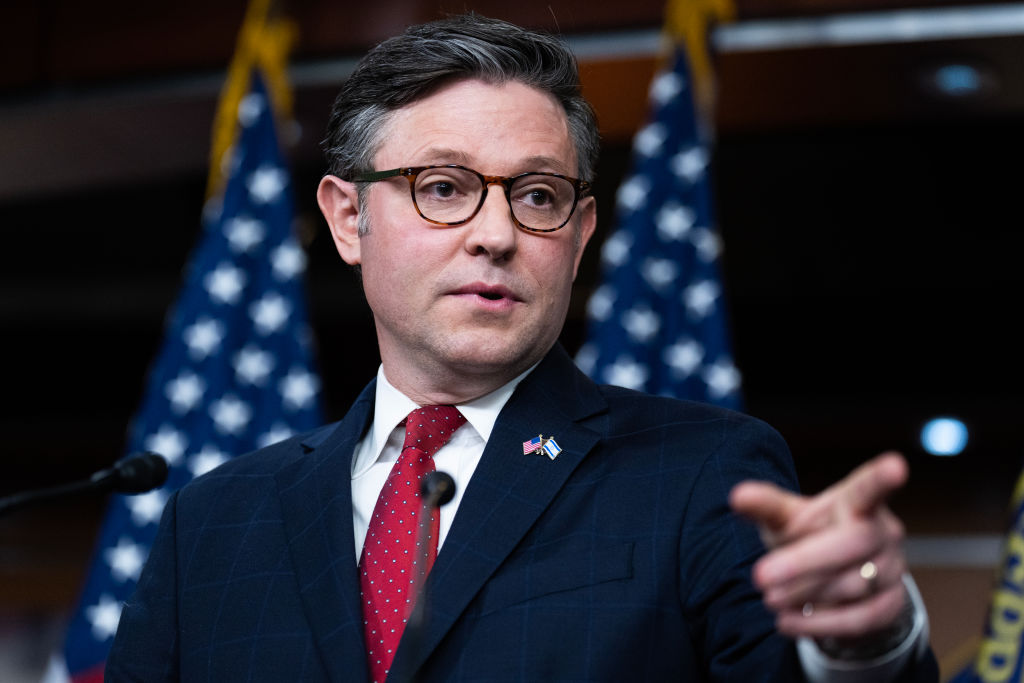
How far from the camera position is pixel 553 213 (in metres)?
1.39

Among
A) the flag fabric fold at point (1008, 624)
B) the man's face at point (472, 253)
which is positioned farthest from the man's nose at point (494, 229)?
the flag fabric fold at point (1008, 624)

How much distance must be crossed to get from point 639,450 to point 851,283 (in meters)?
7.92

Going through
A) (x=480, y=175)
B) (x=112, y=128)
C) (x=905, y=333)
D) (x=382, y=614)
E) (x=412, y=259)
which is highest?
(x=112, y=128)

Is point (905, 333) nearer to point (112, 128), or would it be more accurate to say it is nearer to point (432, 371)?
point (112, 128)

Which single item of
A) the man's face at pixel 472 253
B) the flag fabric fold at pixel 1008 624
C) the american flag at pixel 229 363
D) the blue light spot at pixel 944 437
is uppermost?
the man's face at pixel 472 253

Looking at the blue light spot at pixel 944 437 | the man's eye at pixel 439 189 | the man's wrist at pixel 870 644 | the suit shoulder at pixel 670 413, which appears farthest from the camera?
the blue light spot at pixel 944 437

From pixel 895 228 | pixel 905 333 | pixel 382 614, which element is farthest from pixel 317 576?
pixel 905 333

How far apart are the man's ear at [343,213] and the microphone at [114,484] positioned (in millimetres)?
406

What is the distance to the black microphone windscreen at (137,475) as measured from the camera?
1.45 meters

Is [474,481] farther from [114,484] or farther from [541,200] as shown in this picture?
[114,484]

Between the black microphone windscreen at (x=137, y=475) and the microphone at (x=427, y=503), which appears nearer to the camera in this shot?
the microphone at (x=427, y=503)

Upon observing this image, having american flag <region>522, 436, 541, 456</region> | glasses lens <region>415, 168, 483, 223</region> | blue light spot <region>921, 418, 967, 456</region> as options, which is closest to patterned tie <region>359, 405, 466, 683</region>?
american flag <region>522, 436, 541, 456</region>

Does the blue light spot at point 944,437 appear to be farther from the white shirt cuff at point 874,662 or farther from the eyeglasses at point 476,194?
the white shirt cuff at point 874,662

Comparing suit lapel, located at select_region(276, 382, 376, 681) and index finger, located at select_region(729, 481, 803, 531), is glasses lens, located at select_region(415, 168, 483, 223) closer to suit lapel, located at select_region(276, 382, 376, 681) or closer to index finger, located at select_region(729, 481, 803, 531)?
suit lapel, located at select_region(276, 382, 376, 681)
